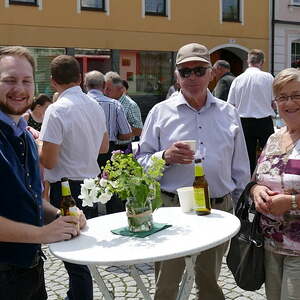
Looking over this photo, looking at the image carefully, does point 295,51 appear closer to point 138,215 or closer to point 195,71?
point 195,71

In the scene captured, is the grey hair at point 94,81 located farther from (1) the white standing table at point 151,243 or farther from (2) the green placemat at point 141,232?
(2) the green placemat at point 141,232

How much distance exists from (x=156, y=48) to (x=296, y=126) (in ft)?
52.4

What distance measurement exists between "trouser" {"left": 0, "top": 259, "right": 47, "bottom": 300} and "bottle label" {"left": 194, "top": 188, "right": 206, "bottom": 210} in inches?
32.5

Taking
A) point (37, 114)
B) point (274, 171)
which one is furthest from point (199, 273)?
point (37, 114)

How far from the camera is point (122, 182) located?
2.21 m

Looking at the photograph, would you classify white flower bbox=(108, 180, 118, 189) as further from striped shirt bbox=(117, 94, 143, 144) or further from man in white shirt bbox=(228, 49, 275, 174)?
man in white shirt bbox=(228, 49, 275, 174)

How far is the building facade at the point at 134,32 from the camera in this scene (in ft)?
51.6

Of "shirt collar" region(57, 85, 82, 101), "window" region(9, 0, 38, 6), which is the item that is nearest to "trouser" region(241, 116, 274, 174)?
"shirt collar" region(57, 85, 82, 101)

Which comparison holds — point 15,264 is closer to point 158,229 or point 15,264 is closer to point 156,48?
point 158,229

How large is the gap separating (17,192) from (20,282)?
422 millimetres

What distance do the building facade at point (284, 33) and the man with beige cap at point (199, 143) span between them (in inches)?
717

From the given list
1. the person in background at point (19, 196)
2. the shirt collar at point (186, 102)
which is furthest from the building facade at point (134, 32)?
the person in background at point (19, 196)

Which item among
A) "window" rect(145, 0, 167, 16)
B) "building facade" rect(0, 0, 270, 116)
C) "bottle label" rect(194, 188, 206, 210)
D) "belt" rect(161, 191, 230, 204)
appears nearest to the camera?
"bottle label" rect(194, 188, 206, 210)

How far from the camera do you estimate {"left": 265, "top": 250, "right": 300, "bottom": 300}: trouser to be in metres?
2.38
